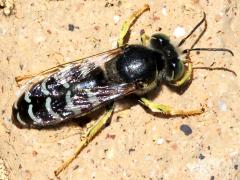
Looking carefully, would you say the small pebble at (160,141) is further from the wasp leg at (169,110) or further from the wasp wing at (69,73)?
the wasp wing at (69,73)

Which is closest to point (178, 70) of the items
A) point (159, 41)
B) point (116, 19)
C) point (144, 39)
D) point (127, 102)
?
point (159, 41)

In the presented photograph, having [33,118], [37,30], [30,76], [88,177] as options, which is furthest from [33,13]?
[88,177]

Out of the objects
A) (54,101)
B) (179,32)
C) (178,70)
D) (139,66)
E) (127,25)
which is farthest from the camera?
(179,32)

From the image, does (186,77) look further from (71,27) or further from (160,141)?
(71,27)

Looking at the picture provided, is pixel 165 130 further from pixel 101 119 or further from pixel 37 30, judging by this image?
pixel 37 30

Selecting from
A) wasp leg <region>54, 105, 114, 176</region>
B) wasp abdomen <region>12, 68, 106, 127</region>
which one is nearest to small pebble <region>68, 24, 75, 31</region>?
wasp abdomen <region>12, 68, 106, 127</region>

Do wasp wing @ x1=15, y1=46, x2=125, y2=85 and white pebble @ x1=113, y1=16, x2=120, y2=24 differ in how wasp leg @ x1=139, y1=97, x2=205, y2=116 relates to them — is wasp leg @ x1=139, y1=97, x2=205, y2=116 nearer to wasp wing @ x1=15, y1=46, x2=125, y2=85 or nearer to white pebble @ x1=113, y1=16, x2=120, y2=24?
wasp wing @ x1=15, y1=46, x2=125, y2=85
